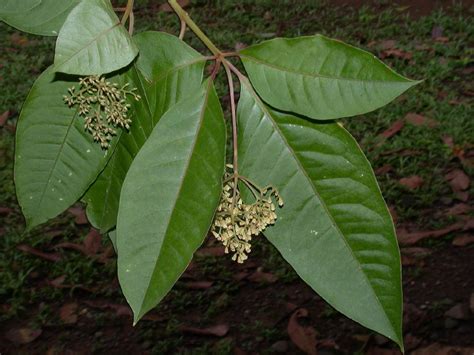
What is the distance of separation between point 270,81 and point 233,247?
0.24 meters

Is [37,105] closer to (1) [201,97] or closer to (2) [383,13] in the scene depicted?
(1) [201,97]

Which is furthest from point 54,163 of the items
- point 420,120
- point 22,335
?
point 420,120

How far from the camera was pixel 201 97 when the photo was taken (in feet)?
3.07

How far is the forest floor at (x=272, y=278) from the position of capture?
3344 mm

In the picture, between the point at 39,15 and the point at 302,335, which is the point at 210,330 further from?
the point at 39,15

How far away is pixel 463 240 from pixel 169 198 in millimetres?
3197

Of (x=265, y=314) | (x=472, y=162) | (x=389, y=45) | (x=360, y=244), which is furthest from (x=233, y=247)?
(x=389, y=45)

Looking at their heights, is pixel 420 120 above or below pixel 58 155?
below

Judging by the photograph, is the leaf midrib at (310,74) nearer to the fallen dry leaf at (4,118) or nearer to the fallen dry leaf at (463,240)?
the fallen dry leaf at (463,240)

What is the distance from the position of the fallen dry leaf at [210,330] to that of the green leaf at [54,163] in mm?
2419

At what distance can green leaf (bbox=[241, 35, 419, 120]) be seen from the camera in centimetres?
86

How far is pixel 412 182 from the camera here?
413 centimetres

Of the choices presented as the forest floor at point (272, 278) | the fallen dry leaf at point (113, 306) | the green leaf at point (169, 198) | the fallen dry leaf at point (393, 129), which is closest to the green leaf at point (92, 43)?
the green leaf at point (169, 198)

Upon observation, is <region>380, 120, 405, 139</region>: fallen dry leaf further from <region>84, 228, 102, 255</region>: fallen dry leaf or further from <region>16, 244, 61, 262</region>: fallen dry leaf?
<region>16, 244, 61, 262</region>: fallen dry leaf
